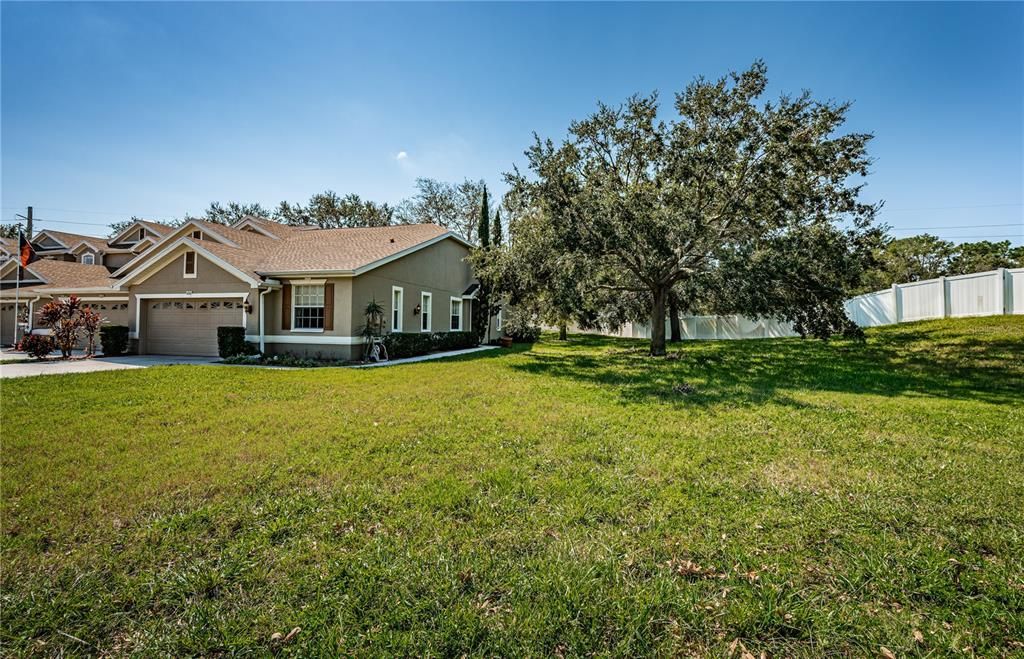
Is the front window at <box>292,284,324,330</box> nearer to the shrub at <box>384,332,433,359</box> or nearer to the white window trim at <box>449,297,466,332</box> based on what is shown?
the shrub at <box>384,332,433,359</box>

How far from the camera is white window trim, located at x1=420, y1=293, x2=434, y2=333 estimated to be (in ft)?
57.1

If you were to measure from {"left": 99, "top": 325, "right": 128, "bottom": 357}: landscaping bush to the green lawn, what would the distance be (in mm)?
9767

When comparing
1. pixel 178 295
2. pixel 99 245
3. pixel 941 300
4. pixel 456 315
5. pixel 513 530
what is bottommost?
pixel 513 530

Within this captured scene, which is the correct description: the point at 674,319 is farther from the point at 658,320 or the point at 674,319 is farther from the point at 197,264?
the point at 197,264

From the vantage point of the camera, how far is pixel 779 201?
12383 mm

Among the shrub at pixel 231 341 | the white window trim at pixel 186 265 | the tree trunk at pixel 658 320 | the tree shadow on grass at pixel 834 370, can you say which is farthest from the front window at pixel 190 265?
the tree trunk at pixel 658 320

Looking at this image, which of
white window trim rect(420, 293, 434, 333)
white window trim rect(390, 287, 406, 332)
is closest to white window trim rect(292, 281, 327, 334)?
white window trim rect(390, 287, 406, 332)

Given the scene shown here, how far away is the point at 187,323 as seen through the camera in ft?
49.7

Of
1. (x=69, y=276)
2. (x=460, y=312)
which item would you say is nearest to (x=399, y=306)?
(x=460, y=312)

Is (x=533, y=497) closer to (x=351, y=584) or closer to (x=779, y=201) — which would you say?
(x=351, y=584)

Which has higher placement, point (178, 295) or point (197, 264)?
point (197, 264)

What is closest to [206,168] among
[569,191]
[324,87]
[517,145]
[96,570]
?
[324,87]

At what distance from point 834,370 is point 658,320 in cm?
527

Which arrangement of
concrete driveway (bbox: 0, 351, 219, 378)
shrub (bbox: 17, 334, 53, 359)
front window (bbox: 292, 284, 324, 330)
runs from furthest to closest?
front window (bbox: 292, 284, 324, 330) < shrub (bbox: 17, 334, 53, 359) < concrete driveway (bbox: 0, 351, 219, 378)
